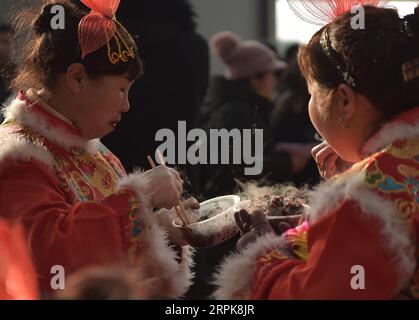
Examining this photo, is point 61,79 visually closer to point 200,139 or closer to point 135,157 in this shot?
point 135,157

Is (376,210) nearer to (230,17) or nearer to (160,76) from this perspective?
(160,76)

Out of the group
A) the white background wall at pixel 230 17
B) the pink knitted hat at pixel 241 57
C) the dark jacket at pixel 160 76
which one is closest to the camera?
the dark jacket at pixel 160 76

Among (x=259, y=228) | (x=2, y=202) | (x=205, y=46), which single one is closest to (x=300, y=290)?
(x=259, y=228)

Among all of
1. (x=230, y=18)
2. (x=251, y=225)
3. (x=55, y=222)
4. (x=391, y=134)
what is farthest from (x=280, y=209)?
(x=230, y=18)

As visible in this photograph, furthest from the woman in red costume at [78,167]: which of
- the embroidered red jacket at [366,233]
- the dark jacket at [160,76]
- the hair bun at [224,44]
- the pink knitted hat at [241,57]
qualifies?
the hair bun at [224,44]

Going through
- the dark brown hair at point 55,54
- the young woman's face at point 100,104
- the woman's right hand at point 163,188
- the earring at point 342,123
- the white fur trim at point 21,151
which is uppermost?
the dark brown hair at point 55,54

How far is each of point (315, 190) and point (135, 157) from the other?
1.41 meters

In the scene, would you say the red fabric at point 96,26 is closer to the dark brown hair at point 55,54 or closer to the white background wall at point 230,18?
the dark brown hair at point 55,54

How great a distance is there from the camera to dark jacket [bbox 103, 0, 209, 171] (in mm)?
3227

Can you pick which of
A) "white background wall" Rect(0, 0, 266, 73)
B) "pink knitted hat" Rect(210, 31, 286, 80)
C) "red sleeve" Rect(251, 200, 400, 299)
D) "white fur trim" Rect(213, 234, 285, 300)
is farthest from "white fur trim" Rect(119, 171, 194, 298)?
"white background wall" Rect(0, 0, 266, 73)

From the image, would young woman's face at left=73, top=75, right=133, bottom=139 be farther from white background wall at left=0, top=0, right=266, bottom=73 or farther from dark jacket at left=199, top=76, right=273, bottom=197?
white background wall at left=0, top=0, right=266, bottom=73

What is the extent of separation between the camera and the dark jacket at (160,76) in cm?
323

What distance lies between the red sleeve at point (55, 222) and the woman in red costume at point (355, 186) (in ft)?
0.95

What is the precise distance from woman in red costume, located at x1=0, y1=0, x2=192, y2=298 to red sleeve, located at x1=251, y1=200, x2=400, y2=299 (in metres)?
0.46
